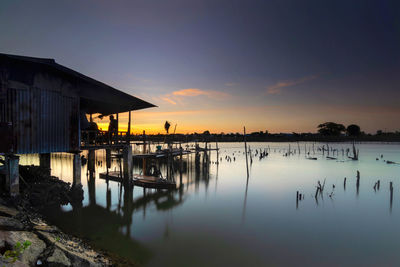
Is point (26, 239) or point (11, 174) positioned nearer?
point (26, 239)

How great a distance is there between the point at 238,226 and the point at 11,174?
11.7 meters

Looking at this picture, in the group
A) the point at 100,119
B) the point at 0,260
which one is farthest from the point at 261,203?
the point at 100,119

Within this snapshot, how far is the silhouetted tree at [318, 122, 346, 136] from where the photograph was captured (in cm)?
11762

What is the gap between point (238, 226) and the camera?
11641 mm

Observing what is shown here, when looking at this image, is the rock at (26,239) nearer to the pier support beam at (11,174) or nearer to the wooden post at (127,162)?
the pier support beam at (11,174)

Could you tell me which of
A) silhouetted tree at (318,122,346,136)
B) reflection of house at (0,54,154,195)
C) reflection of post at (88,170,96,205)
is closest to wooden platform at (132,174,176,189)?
reflection of post at (88,170,96,205)

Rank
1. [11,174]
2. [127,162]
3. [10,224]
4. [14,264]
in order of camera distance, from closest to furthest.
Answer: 1. [14,264]
2. [10,224]
3. [11,174]
4. [127,162]

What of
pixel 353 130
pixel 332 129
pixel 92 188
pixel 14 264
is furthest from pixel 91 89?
pixel 353 130

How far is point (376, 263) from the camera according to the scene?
8.37 m

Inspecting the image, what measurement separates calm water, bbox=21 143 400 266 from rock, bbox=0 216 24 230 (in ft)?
11.1

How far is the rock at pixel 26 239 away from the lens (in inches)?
187

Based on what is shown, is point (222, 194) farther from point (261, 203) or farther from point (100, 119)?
point (100, 119)

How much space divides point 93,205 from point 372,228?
1749 cm

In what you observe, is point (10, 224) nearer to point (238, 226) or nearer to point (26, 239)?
point (26, 239)
